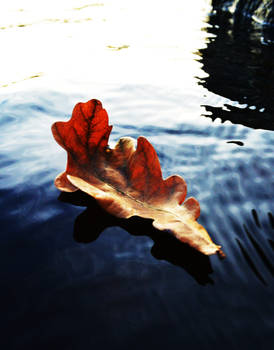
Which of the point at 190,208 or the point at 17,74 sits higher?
the point at 190,208

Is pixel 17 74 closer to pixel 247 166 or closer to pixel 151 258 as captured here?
pixel 247 166

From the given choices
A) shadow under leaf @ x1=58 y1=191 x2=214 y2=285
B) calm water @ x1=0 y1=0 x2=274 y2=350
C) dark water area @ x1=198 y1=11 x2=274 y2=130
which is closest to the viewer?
calm water @ x1=0 y1=0 x2=274 y2=350

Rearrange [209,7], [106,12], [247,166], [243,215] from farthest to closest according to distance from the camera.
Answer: [209,7], [106,12], [247,166], [243,215]

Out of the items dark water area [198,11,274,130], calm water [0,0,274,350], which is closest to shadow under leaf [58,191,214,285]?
calm water [0,0,274,350]

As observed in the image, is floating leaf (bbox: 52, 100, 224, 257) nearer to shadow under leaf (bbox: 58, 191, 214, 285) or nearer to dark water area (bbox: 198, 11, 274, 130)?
shadow under leaf (bbox: 58, 191, 214, 285)

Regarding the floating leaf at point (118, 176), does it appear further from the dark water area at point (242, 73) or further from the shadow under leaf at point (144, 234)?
the dark water area at point (242, 73)

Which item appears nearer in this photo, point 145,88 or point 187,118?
point 187,118

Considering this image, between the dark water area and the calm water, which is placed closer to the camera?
the calm water

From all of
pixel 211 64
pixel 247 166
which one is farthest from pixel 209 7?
pixel 247 166
